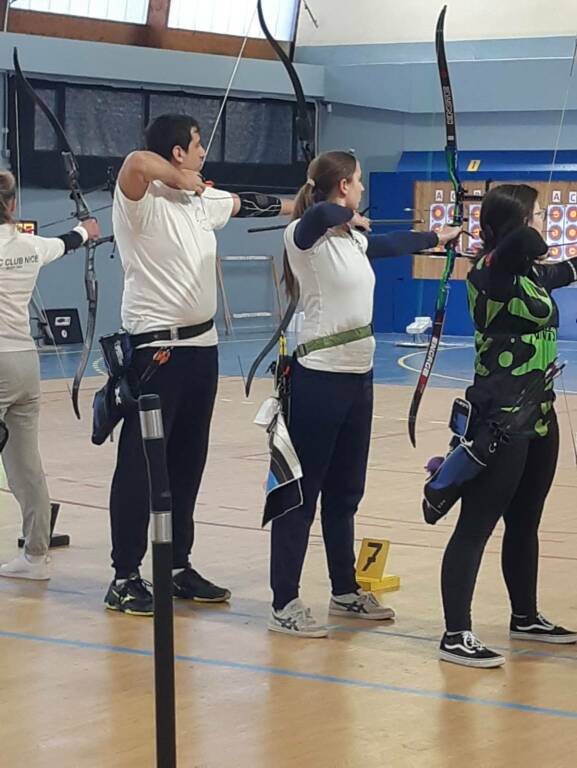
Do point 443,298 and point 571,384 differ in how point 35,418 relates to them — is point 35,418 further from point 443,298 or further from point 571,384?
point 571,384

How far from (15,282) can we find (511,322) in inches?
64.6

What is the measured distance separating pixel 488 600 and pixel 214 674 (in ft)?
3.55

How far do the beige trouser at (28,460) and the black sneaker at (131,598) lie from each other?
47cm

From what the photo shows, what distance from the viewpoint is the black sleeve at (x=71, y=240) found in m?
4.77

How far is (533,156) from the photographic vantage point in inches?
533

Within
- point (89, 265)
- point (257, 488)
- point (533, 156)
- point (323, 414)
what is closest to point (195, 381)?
point (323, 414)

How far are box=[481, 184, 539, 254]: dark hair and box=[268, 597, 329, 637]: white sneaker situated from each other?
107 centimetres

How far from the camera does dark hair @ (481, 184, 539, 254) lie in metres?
3.60

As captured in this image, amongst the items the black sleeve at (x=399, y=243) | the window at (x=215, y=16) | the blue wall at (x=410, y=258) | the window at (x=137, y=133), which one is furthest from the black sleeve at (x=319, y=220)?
the window at (x=215, y=16)

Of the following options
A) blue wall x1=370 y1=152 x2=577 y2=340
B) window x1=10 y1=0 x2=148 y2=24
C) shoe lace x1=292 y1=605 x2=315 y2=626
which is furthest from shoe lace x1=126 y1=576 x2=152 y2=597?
window x1=10 y1=0 x2=148 y2=24

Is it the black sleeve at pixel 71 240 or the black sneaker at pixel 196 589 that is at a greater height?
the black sleeve at pixel 71 240

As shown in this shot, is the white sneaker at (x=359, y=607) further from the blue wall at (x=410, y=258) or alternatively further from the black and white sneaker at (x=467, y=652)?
the blue wall at (x=410, y=258)

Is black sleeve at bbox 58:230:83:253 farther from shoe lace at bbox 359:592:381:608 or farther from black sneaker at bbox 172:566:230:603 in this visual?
shoe lace at bbox 359:592:381:608

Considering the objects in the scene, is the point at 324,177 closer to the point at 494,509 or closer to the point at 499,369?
the point at 499,369
